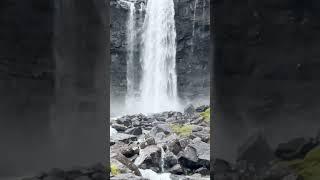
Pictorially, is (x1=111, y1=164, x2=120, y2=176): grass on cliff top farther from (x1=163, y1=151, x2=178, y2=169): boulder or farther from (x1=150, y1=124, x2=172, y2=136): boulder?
(x1=150, y1=124, x2=172, y2=136): boulder

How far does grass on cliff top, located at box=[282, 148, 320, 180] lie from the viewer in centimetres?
532

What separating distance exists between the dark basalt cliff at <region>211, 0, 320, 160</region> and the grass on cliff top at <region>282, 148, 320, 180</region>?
0.27m

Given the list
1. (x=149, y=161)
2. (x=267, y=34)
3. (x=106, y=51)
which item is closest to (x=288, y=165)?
(x=267, y=34)

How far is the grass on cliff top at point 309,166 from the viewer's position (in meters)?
5.32

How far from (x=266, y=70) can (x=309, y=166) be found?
1314 mm

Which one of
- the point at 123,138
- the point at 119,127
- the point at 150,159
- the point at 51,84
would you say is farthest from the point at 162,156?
the point at 51,84

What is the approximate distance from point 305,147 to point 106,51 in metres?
3.32

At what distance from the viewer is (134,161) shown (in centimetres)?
1390

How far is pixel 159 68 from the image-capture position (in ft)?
106

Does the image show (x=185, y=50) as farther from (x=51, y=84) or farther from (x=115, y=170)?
(x=51, y=84)

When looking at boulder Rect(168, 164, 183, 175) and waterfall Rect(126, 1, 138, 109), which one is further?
waterfall Rect(126, 1, 138, 109)

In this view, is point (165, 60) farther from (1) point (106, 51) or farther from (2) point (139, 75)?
(1) point (106, 51)

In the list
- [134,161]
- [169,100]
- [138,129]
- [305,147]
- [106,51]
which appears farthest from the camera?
[169,100]

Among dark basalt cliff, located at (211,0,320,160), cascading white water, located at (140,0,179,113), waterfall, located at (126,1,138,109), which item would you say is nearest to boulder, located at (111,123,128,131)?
cascading white water, located at (140,0,179,113)
